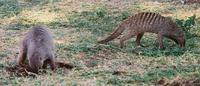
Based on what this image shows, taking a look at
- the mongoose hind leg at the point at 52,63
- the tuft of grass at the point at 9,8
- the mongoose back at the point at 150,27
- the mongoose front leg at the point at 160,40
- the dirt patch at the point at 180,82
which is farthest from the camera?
the tuft of grass at the point at 9,8

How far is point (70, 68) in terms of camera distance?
7844 mm

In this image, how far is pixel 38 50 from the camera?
730 cm

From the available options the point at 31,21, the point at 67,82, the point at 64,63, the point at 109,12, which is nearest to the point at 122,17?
the point at 109,12

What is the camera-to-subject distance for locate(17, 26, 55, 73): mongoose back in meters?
7.14

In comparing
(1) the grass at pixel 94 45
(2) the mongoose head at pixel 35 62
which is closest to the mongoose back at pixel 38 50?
(2) the mongoose head at pixel 35 62

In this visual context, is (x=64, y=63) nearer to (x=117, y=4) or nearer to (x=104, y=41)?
(x=104, y=41)

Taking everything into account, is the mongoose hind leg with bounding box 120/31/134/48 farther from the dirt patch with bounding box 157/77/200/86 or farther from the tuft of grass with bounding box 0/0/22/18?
the tuft of grass with bounding box 0/0/22/18

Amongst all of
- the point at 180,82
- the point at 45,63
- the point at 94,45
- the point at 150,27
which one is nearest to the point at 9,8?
the point at 94,45

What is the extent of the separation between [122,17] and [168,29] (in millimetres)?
2620

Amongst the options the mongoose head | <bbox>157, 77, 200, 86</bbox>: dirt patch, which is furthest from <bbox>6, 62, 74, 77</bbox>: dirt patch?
<bbox>157, 77, 200, 86</bbox>: dirt patch

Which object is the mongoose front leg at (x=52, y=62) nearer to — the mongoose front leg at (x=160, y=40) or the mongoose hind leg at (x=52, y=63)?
the mongoose hind leg at (x=52, y=63)

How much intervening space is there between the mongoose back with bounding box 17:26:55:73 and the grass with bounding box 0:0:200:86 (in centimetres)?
15

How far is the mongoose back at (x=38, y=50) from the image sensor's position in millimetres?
7145

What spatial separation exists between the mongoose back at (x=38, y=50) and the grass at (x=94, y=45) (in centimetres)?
15
